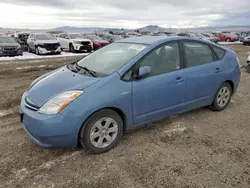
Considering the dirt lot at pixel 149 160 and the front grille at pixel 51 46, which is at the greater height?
the dirt lot at pixel 149 160

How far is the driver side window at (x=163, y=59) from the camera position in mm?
3586

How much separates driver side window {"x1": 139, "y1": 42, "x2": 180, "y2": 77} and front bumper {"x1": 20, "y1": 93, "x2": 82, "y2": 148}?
4.50 feet

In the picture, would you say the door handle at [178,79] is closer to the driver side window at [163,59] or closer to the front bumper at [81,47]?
the driver side window at [163,59]

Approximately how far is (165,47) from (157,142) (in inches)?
60.2

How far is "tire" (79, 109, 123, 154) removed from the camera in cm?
306

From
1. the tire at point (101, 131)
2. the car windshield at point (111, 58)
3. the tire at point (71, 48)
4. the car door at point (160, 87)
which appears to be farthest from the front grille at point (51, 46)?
the tire at point (101, 131)

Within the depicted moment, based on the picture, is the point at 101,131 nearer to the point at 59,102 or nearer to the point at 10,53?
the point at 59,102

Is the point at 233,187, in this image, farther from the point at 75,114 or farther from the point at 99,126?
the point at 75,114

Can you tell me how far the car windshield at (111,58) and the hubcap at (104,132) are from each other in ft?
2.34

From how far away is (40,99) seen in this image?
122 inches

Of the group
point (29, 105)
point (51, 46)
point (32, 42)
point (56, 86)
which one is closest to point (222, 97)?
point (56, 86)

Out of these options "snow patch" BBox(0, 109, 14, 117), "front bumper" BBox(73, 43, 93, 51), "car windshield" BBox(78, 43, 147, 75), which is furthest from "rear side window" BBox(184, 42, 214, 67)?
"front bumper" BBox(73, 43, 93, 51)

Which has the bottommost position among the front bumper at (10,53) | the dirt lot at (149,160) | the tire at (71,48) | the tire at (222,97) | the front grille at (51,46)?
the tire at (71,48)

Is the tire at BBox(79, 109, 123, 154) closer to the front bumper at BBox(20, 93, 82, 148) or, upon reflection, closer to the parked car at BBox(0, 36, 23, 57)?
the front bumper at BBox(20, 93, 82, 148)
